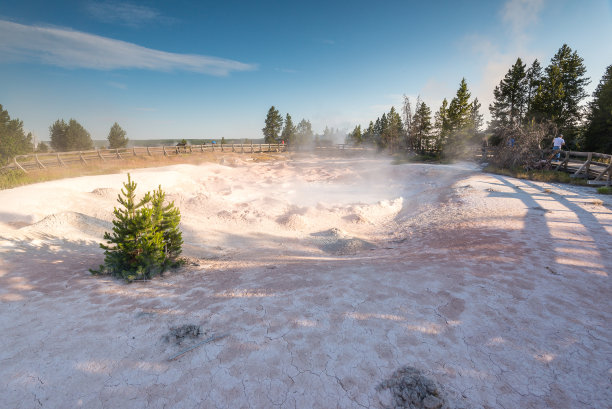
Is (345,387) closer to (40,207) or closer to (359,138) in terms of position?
(40,207)

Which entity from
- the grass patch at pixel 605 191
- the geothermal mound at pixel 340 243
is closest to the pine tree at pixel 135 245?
the geothermal mound at pixel 340 243

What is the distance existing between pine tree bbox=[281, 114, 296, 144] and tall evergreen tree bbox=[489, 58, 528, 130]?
42134mm

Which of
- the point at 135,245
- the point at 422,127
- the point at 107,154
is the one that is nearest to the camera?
the point at 135,245

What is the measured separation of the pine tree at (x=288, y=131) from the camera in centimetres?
6450

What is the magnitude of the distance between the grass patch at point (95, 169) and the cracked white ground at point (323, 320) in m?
8.36

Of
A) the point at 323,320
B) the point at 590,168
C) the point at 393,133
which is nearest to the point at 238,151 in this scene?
the point at 393,133

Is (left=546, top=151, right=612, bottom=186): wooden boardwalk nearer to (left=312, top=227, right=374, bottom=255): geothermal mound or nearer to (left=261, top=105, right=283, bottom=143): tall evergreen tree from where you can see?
(left=312, top=227, right=374, bottom=255): geothermal mound

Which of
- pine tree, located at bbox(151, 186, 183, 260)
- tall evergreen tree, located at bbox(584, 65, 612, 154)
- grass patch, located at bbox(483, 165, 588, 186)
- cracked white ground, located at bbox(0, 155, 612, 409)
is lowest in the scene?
cracked white ground, located at bbox(0, 155, 612, 409)

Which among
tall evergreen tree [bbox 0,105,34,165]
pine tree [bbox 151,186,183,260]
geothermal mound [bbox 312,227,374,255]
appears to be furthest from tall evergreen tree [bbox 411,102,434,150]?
tall evergreen tree [bbox 0,105,34,165]

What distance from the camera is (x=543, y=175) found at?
15344 millimetres

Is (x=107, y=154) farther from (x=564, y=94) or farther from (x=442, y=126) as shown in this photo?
(x=564, y=94)

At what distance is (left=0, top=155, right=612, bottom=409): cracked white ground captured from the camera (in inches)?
109

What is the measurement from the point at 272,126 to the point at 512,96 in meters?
46.6

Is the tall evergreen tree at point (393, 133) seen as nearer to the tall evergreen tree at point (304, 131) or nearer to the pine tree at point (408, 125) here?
the pine tree at point (408, 125)
